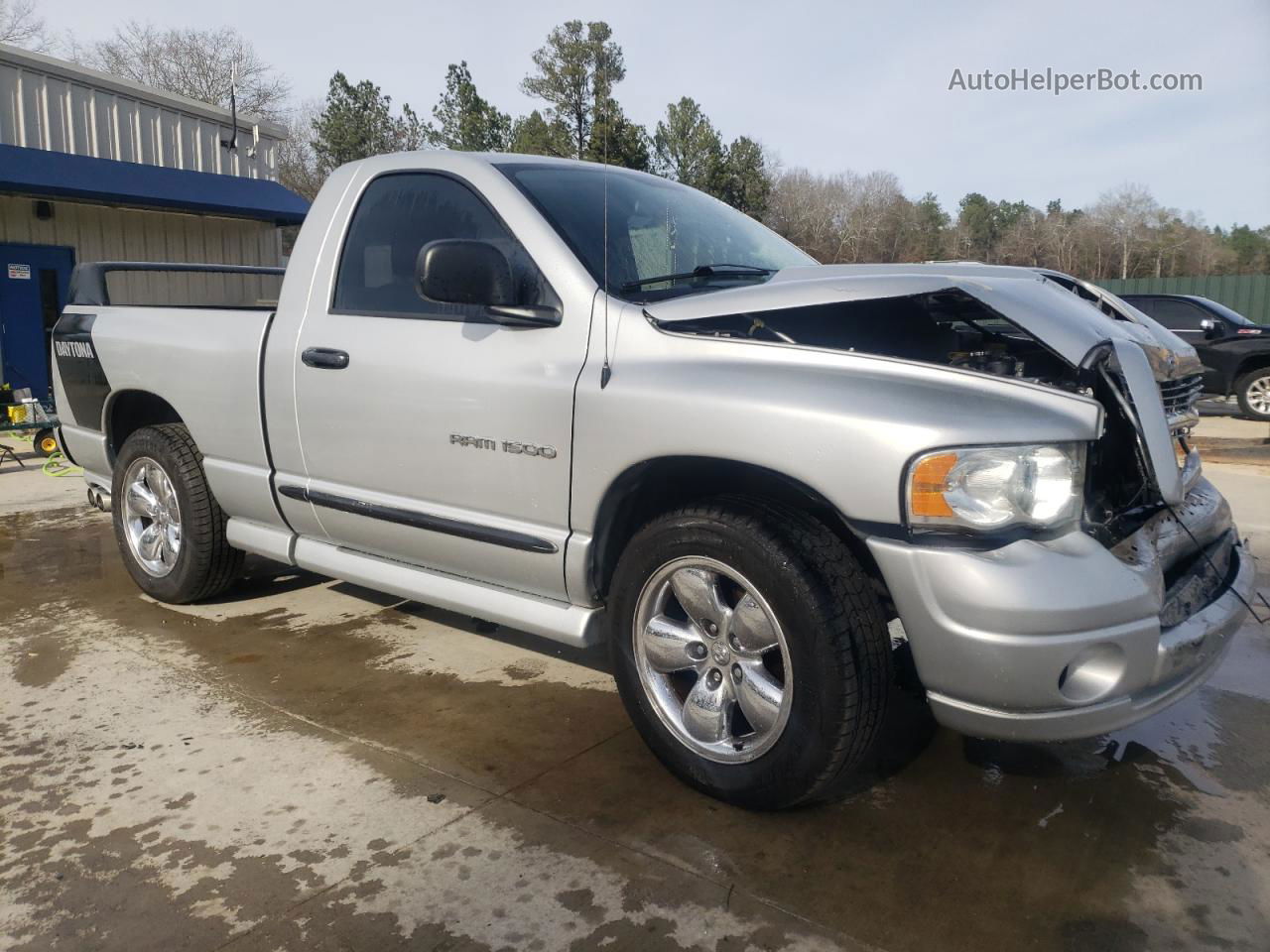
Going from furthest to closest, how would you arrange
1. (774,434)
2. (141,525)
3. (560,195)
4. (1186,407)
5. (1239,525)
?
(1239,525) < (141,525) < (560,195) < (1186,407) < (774,434)

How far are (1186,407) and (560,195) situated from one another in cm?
207

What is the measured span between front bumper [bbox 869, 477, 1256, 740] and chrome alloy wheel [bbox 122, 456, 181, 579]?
343cm

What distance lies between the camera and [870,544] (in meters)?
2.44

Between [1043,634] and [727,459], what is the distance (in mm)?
871

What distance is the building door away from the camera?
1249 centimetres

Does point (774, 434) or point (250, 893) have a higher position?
point (774, 434)

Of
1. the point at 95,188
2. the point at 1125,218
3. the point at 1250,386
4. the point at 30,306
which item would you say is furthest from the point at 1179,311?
the point at 30,306

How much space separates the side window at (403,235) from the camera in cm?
337

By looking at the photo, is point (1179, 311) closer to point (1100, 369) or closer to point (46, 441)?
point (1100, 369)

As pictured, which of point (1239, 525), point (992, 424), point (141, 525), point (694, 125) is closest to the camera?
point (992, 424)

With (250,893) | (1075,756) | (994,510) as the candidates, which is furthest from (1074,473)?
(250,893)

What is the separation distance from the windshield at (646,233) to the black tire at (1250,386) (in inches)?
458

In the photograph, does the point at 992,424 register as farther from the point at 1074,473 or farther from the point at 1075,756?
the point at 1075,756

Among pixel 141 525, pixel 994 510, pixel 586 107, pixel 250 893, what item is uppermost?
pixel 586 107
